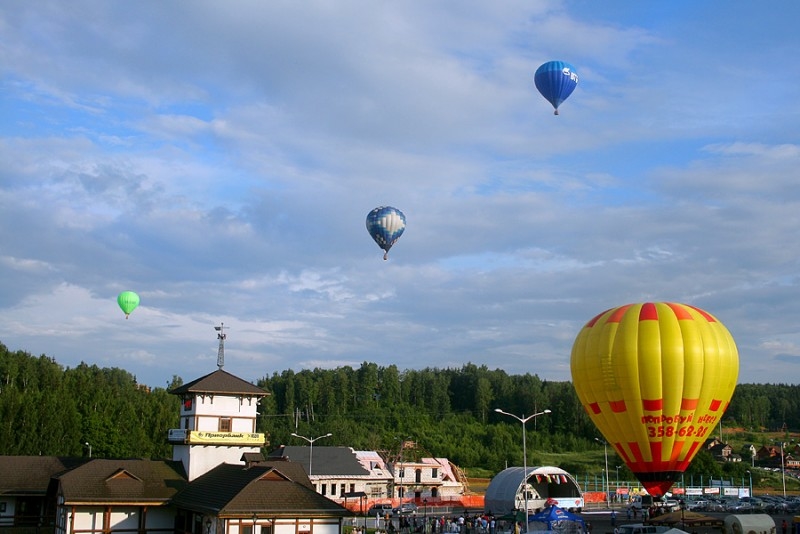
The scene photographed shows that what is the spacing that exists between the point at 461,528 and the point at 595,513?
22.8 metres

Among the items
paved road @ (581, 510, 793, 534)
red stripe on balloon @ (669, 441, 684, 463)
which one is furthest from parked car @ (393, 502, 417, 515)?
red stripe on balloon @ (669, 441, 684, 463)

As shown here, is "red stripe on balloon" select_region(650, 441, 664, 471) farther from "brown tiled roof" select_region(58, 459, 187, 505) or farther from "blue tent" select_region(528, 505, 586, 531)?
"brown tiled roof" select_region(58, 459, 187, 505)

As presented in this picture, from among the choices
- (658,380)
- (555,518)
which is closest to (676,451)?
(658,380)

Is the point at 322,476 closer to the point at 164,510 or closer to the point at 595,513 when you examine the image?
the point at 595,513

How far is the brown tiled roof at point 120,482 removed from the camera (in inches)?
1618

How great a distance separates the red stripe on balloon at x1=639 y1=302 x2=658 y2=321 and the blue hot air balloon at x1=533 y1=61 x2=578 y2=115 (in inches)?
620

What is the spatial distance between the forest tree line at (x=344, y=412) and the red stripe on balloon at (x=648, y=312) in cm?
5226

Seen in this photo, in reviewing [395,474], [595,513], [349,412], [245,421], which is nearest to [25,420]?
[395,474]

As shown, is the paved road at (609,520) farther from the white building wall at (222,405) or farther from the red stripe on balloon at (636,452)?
the white building wall at (222,405)

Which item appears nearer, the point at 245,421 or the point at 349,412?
the point at 245,421

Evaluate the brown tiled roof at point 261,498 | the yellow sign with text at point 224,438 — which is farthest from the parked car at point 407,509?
the brown tiled roof at point 261,498

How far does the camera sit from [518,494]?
66.9 meters

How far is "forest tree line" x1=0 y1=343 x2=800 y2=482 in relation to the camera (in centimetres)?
8450

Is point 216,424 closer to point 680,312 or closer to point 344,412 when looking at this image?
point 680,312
